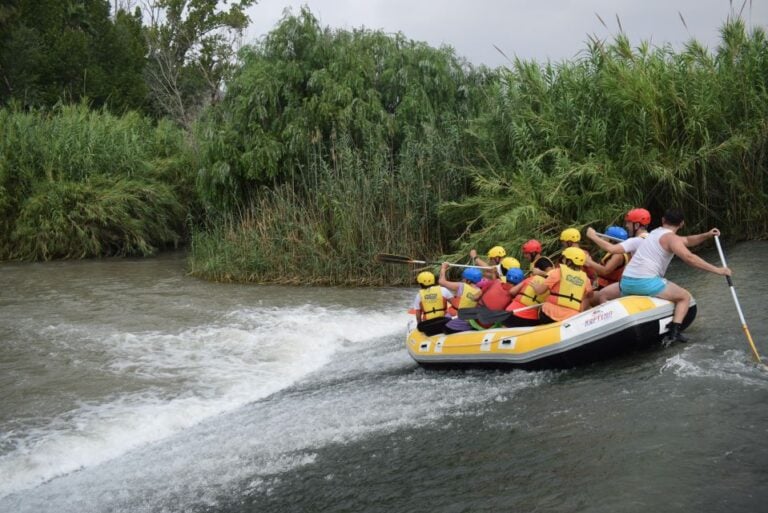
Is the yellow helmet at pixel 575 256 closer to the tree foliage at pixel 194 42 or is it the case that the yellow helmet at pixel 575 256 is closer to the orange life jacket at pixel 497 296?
the orange life jacket at pixel 497 296

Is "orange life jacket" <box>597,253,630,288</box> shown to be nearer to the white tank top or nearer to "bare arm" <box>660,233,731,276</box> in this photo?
the white tank top

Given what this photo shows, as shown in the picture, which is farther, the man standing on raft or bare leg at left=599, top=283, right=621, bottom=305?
bare leg at left=599, top=283, right=621, bottom=305

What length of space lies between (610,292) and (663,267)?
76cm

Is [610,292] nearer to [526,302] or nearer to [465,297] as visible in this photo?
[526,302]

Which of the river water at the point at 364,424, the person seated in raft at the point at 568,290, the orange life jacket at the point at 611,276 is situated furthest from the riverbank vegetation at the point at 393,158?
the person seated in raft at the point at 568,290

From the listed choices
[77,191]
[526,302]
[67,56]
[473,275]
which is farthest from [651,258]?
[67,56]

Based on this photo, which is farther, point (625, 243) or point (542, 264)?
point (542, 264)

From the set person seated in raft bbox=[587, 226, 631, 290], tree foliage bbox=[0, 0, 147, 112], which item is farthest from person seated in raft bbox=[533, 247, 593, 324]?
tree foliage bbox=[0, 0, 147, 112]

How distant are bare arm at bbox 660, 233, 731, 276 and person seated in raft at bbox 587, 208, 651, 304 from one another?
1.93 ft

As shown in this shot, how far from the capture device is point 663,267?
279 inches

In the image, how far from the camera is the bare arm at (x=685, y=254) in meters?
6.65

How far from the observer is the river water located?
15.4 ft

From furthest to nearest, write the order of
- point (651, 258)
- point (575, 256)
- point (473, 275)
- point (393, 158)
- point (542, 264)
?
point (393, 158)
point (473, 275)
point (542, 264)
point (575, 256)
point (651, 258)

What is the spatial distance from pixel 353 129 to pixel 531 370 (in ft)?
27.0
